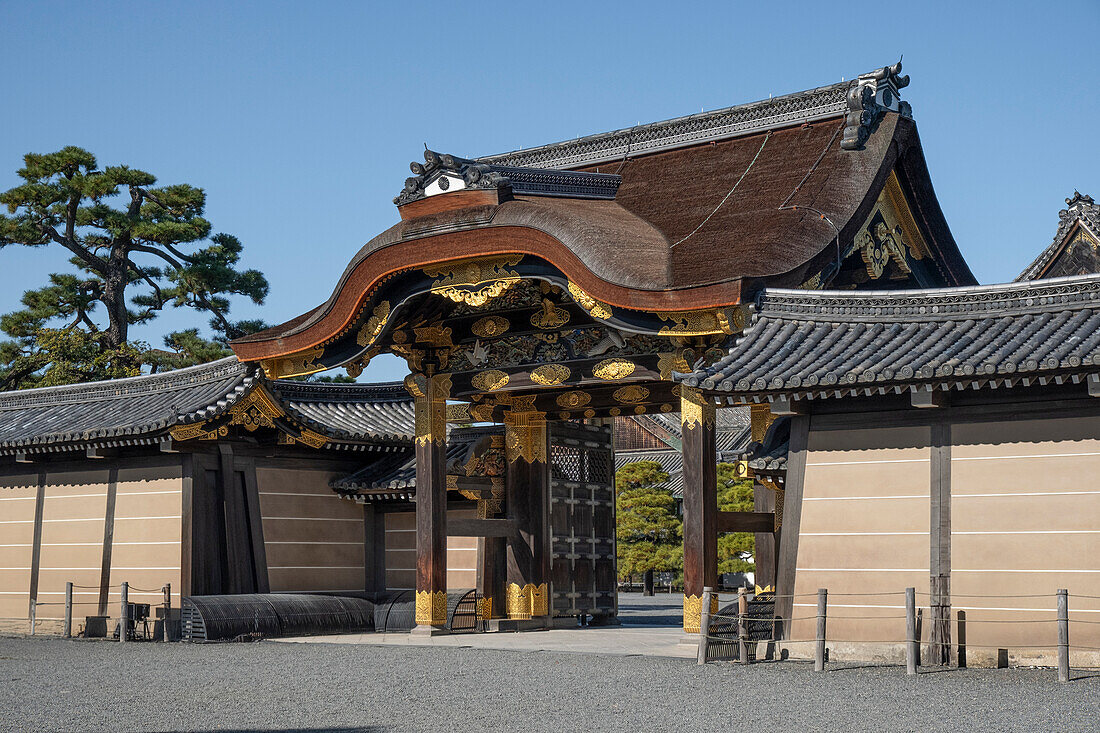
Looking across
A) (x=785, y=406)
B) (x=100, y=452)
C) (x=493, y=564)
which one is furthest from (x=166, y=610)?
(x=785, y=406)

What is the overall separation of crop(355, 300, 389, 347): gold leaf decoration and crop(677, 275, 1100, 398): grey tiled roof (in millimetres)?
5016

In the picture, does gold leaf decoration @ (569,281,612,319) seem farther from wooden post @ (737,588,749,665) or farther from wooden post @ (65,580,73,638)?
wooden post @ (65,580,73,638)

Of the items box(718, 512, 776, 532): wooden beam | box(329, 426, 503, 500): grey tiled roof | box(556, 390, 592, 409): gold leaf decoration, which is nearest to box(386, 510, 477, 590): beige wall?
box(329, 426, 503, 500): grey tiled roof

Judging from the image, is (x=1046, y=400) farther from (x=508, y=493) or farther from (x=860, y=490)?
(x=508, y=493)

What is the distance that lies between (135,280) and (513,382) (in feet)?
75.4

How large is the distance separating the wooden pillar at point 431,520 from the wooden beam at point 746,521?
4196 mm

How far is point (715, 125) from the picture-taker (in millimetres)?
18906

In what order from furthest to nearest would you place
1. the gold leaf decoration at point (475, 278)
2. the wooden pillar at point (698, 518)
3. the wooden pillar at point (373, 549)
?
the wooden pillar at point (373, 549)
the gold leaf decoration at point (475, 278)
the wooden pillar at point (698, 518)

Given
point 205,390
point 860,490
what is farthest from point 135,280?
point 860,490

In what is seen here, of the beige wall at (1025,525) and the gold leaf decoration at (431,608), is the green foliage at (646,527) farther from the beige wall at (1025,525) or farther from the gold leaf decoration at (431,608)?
the beige wall at (1025,525)

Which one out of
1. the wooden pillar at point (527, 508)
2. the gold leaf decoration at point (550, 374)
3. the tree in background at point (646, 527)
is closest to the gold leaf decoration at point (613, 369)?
the gold leaf decoration at point (550, 374)

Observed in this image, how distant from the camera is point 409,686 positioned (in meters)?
11.3

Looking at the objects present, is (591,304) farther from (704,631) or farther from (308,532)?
(308,532)

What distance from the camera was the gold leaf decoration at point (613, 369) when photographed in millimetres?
16344
